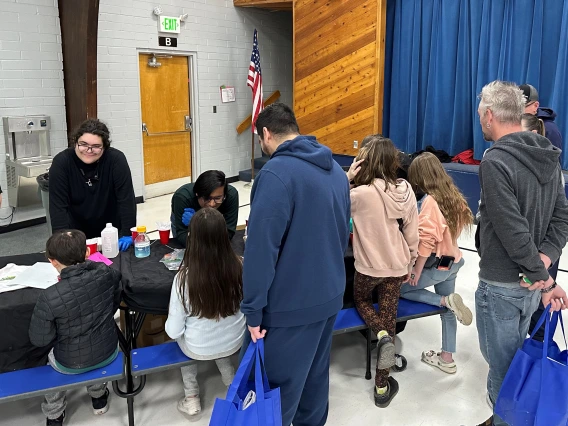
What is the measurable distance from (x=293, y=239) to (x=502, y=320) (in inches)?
37.3

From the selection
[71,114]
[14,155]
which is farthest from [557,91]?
[14,155]

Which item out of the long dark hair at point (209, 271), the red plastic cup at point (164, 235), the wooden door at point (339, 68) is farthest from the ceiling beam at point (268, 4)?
the long dark hair at point (209, 271)

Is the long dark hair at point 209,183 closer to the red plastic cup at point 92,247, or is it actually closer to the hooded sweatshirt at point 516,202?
the red plastic cup at point 92,247

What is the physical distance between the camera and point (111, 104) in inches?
257

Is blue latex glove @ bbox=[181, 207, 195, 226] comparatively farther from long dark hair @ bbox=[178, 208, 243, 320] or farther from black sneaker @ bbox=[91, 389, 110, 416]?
black sneaker @ bbox=[91, 389, 110, 416]

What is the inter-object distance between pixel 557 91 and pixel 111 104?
5.36 m

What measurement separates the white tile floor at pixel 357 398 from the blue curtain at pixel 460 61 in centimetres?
400

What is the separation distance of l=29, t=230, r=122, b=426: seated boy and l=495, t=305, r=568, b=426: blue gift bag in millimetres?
1693

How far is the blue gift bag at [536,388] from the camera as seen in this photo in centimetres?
195

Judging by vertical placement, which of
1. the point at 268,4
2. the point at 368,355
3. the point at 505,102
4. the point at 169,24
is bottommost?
the point at 368,355

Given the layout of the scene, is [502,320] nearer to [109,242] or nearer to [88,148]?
[109,242]

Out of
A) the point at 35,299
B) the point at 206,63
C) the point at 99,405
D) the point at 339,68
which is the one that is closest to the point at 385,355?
the point at 99,405

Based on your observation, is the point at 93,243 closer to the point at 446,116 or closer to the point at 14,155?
the point at 14,155

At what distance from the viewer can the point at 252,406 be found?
172 centimetres
